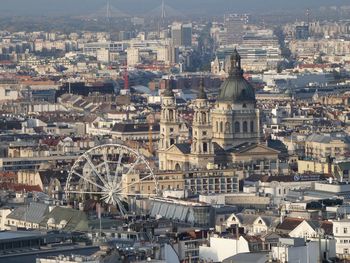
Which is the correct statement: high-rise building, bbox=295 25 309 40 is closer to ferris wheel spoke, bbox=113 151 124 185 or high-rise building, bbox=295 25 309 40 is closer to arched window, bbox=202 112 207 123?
arched window, bbox=202 112 207 123

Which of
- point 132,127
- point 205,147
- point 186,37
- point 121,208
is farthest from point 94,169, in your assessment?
point 186,37

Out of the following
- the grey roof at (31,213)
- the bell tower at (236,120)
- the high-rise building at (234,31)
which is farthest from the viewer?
the high-rise building at (234,31)

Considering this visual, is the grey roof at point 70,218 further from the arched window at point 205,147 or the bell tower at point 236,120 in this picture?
the bell tower at point 236,120

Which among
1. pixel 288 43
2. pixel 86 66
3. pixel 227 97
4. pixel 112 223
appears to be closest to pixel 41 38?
pixel 288 43

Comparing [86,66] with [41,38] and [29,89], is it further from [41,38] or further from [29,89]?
[41,38]

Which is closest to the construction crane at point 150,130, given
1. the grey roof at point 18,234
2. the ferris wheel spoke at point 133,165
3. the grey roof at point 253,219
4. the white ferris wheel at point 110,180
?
the white ferris wheel at point 110,180

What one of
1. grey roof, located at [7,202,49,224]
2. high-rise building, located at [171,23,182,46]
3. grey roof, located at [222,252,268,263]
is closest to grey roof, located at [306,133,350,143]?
grey roof, located at [7,202,49,224]

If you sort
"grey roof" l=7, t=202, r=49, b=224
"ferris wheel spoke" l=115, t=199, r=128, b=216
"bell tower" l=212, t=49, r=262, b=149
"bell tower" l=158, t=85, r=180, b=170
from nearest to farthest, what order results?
1. "grey roof" l=7, t=202, r=49, b=224
2. "ferris wheel spoke" l=115, t=199, r=128, b=216
3. "bell tower" l=212, t=49, r=262, b=149
4. "bell tower" l=158, t=85, r=180, b=170
